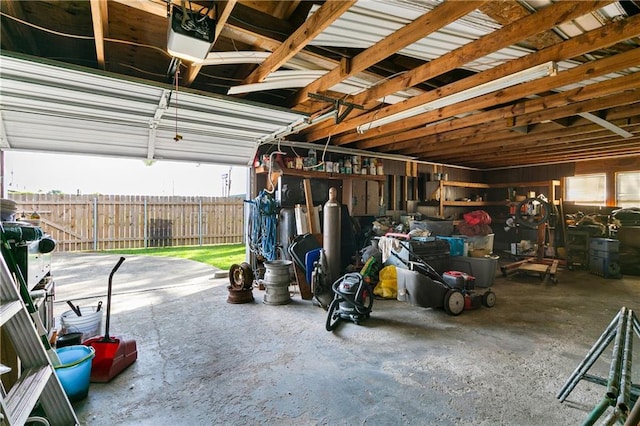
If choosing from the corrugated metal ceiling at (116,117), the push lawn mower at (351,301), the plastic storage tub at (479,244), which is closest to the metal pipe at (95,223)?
the corrugated metal ceiling at (116,117)

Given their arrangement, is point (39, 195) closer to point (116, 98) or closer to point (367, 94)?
point (116, 98)

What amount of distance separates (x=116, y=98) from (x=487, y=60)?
3.50 metres

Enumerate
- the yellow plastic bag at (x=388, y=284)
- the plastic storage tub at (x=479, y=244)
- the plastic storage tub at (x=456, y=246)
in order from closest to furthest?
the yellow plastic bag at (x=388, y=284) < the plastic storage tub at (x=456, y=246) < the plastic storage tub at (x=479, y=244)

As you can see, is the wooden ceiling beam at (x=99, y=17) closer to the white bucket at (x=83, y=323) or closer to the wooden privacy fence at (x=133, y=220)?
the white bucket at (x=83, y=323)

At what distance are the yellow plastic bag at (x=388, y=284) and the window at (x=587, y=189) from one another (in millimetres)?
7149

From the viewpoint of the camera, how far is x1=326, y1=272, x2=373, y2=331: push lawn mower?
10.7ft

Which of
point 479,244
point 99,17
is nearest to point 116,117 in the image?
point 99,17

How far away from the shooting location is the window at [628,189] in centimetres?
739

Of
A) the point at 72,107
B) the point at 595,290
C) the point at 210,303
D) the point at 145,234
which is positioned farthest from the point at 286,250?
the point at 145,234

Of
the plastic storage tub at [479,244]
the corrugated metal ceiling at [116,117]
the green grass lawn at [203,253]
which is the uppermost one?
the corrugated metal ceiling at [116,117]

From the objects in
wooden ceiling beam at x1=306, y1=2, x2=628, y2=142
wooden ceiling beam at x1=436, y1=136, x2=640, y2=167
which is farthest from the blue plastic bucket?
wooden ceiling beam at x1=436, y1=136, x2=640, y2=167

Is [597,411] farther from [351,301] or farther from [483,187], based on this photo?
[483,187]

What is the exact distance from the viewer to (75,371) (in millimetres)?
1941

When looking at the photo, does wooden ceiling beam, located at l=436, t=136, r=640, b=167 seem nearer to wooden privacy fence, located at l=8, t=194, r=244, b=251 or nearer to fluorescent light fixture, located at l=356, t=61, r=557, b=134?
fluorescent light fixture, located at l=356, t=61, r=557, b=134
